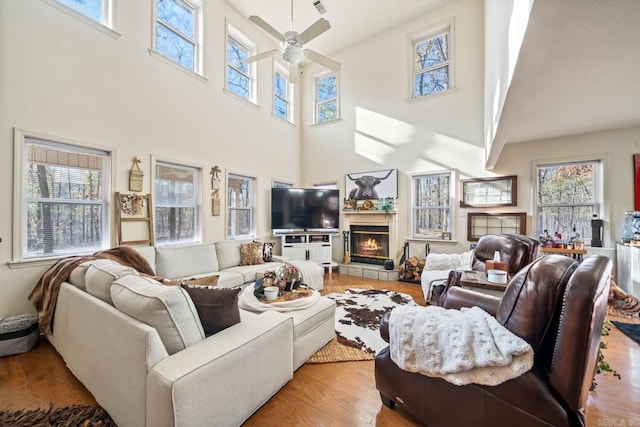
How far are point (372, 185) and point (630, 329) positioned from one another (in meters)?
4.11

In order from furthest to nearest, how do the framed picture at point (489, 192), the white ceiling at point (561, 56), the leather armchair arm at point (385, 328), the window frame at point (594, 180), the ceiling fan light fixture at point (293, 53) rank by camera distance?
1. the framed picture at point (489, 192)
2. the window frame at point (594, 180)
3. the ceiling fan light fixture at point (293, 53)
4. the leather armchair arm at point (385, 328)
5. the white ceiling at point (561, 56)

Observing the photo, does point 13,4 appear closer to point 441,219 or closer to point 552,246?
point 441,219

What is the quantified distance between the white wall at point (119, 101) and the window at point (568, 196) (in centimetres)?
518

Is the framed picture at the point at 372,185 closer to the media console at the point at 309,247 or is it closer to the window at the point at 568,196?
the media console at the point at 309,247

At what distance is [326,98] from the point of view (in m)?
6.56

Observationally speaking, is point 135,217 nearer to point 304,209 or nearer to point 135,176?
point 135,176

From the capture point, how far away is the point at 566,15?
4.29 feet

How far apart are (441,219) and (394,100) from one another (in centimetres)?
270

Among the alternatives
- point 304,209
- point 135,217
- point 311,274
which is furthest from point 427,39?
point 135,217

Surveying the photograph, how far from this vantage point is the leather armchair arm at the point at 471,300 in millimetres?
1794

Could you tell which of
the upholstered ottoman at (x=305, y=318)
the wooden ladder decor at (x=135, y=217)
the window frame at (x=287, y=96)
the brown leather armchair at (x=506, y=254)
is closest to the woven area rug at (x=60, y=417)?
the upholstered ottoman at (x=305, y=318)

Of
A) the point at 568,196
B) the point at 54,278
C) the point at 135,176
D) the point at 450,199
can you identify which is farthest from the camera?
the point at 450,199

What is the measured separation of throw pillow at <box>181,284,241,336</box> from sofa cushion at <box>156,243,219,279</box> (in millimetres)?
2138

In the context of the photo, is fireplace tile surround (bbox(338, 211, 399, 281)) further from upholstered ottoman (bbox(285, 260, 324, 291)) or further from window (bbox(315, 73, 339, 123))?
window (bbox(315, 73, 339, 123))
